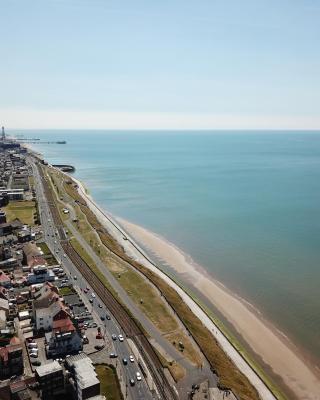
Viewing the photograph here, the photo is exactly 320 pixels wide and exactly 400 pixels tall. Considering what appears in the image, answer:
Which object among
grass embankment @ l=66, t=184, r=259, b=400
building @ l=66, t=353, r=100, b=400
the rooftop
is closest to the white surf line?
grass embankment @ l=66, t=184, r=259, b=400

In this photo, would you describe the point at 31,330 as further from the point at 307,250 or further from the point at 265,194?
the point at 265,194

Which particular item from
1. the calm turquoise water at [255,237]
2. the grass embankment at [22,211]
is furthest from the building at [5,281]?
the calm turquoise water at [255,237]

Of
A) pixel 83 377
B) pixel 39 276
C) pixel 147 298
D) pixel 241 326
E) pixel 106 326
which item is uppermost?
pixel 39 276

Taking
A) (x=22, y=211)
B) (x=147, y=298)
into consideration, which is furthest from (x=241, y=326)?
(x=22, y=211)

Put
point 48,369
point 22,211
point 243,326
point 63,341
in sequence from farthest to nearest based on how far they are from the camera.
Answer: point 22,211, point 243,326, point 63,341, point 48,369

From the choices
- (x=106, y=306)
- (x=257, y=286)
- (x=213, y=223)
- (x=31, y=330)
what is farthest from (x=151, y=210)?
(x=31, y=330)

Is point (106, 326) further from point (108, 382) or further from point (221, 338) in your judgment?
point (221, 338)
